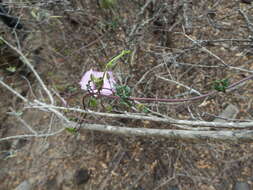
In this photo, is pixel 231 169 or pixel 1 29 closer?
pixel 231 169

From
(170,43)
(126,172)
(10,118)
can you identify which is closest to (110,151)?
(126,172)

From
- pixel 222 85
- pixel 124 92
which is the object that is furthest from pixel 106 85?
pixel 222 85

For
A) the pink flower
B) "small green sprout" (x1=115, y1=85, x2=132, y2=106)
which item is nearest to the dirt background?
the pink flower

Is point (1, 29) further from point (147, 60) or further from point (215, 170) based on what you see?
point (215, 170)

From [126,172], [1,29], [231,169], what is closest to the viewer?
[231,169]

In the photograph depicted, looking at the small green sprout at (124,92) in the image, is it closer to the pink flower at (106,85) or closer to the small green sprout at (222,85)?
the pink flower at (106,85)

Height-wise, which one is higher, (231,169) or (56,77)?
(56,77)

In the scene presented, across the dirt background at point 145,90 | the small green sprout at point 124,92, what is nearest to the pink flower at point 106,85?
the small green sprout at point 124,92

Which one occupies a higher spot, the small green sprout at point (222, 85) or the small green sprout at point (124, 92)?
the small green sprout at point (222, 85)

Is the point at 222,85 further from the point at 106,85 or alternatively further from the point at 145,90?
the point at 145,90

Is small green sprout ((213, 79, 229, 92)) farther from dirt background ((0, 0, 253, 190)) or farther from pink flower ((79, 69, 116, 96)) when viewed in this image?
dirt background ((0, 0, 253, 190))
